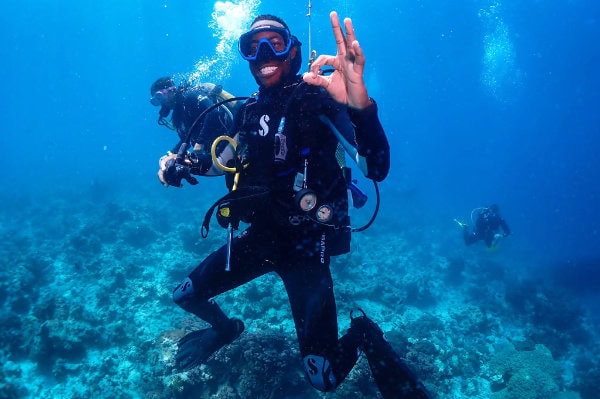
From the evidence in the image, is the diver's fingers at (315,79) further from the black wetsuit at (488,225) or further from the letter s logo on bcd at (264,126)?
the black wetsuit at (488,225)

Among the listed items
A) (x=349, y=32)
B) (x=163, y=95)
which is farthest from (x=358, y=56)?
(x=163, y=95)

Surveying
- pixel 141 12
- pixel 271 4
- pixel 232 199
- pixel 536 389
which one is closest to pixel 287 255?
pixel 232 199

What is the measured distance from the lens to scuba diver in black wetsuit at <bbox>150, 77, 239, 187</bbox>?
672cm

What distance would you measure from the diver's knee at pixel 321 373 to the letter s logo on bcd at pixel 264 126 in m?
2.39

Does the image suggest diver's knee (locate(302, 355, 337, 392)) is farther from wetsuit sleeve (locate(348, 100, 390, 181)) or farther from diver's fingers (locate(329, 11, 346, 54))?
diver's fingers (locate(329, 11, 346, 54))

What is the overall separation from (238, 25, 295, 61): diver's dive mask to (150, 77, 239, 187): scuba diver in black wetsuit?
8.62 ft

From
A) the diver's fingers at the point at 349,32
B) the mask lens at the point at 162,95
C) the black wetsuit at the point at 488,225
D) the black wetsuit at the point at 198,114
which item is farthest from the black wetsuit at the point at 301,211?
the black wetsuit at the point at 488,225

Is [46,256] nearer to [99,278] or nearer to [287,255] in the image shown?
[99,278]

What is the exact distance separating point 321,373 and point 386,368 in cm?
64

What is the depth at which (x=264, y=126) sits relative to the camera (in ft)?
11.6

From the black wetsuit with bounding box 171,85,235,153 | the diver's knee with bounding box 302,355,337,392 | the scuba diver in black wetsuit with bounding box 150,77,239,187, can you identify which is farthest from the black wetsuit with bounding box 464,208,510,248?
the diver's knee with bounding box 302,355,337,392

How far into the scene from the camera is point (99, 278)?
459 inches

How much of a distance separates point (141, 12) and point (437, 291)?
357 feet

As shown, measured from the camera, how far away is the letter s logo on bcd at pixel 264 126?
11.5 feet
